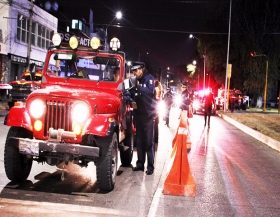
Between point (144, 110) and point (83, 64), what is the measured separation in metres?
1.55

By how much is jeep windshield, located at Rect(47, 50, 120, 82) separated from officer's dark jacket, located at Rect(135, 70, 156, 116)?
20.2 inches

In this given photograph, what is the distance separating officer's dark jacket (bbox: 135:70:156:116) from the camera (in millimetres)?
7848

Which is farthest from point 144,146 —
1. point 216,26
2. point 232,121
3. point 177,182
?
point 216,26

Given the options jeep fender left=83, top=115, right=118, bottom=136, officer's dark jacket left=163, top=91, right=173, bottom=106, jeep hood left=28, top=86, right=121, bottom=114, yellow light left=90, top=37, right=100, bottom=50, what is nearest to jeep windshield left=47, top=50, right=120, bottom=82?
yellow light left=90, top=37, right=100, bottom=50

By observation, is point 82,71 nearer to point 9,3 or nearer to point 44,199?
point 44,199

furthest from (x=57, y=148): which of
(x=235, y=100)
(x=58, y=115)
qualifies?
(x=235, y=100)

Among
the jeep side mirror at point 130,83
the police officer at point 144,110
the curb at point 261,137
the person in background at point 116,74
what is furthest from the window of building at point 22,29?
the jeep side mirror at point 130,83

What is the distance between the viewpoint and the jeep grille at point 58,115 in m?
6.24

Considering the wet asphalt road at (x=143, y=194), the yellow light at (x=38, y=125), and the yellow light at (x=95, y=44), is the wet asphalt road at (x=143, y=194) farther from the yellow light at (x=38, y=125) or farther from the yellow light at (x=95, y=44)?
the yellow light at (x=95, y=44)

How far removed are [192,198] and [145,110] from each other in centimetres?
Result: 214

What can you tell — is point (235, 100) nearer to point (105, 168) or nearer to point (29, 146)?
point (105, 168)

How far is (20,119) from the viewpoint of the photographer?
632 centimetres

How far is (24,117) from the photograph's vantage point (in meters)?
6.32

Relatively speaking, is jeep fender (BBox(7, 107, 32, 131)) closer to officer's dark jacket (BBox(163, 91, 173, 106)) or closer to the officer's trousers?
the officer's trousers
